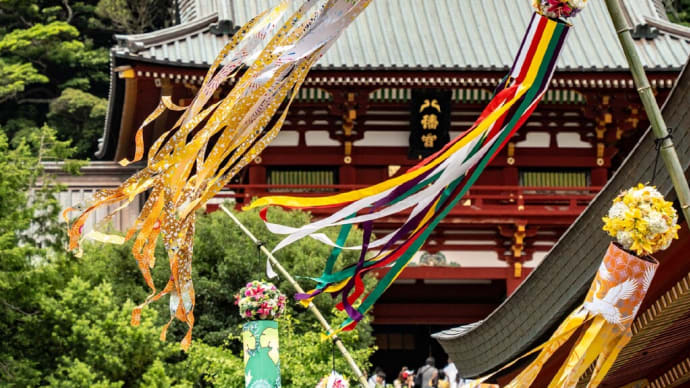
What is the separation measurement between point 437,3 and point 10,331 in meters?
8.98

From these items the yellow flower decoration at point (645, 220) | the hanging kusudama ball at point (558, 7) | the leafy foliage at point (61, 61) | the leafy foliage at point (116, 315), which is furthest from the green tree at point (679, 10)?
the yellow flower decoration at point (645, 220)

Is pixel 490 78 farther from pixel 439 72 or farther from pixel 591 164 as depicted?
pixel 591 164

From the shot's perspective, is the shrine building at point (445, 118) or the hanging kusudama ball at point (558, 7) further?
the shrine building at point (445, 118)

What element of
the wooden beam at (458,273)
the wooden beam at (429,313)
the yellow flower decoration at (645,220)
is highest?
the wooden beam at (458,273)

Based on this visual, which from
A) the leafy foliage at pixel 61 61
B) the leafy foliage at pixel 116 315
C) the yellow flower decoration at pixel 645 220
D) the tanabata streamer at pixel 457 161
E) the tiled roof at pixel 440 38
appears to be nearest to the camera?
the yellow flower decoration at pixel 645 220

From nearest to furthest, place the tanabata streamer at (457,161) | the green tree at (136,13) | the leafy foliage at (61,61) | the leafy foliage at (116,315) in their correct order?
the tanabata streamer at (457,161) < the leafy foliage at (116,315) < the leafy foliage at (61,61) < the green tree at (136,13)

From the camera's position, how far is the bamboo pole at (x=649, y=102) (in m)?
3.76

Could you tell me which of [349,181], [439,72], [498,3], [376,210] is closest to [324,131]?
[349,181]

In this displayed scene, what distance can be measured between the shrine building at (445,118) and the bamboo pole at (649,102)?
12.1 metres

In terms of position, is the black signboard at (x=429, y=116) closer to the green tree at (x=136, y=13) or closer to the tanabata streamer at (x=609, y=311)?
the tanabata streamer at (x=609, y=311)

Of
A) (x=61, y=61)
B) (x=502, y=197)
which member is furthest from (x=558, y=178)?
(x=61, y=61)

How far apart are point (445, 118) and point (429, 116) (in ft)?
0.71

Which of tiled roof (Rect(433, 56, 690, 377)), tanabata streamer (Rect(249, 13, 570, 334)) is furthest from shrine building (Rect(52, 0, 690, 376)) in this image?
tanabata streamer (Rect(249, 13, 570, 334))

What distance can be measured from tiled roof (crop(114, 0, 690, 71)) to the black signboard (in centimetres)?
46
